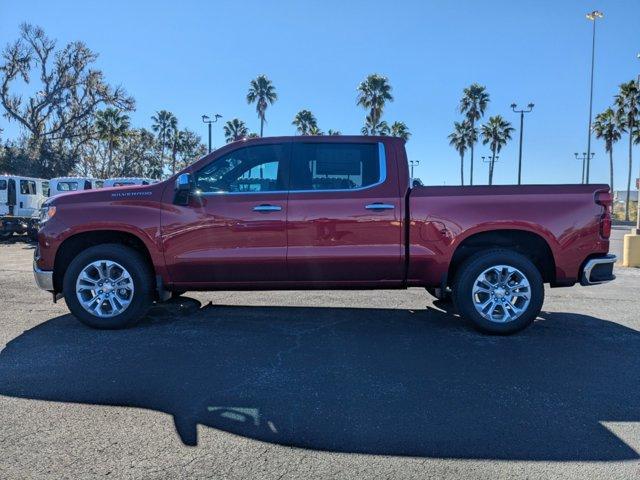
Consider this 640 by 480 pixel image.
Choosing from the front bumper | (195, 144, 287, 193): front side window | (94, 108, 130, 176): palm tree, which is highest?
(94, 108, 130, 176): palm tree

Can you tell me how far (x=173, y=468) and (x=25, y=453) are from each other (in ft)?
2.89

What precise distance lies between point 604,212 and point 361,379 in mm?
3164

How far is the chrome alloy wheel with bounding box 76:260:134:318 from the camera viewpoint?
5293 mm

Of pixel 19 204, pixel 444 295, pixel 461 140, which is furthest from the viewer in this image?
pixel 461 140

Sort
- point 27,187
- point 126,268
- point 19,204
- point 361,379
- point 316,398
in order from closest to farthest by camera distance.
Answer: point 316,398 < point 361,379 < point 126,268 < point 19,204 < point 27,187

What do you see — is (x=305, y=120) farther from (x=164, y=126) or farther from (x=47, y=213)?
(x=47, y=213)

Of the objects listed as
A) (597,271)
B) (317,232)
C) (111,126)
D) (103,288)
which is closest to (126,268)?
(103,288)

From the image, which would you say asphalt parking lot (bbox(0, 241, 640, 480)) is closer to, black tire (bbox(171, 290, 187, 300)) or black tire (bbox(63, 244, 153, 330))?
black tire (bbox(63, 244, 153, 330))

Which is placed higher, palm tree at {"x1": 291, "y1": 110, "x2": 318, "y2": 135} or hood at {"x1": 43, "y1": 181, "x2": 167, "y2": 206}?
palm tree at {"x1": 291, "y1": 110, "x2": 318, "y2": 135}

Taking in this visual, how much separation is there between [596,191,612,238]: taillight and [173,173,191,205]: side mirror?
4.15 m

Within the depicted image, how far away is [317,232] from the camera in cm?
518

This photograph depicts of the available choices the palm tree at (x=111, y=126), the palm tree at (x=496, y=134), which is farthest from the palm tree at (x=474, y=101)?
the palm tree at (x=111, y=126)

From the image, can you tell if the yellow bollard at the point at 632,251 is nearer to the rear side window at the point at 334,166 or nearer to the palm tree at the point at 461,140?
the rear side window at the point at 334,166

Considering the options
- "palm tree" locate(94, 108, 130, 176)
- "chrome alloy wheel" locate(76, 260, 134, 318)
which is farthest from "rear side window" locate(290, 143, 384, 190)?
"palm tree" locate(94, 108, 130, 176)
